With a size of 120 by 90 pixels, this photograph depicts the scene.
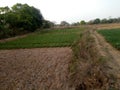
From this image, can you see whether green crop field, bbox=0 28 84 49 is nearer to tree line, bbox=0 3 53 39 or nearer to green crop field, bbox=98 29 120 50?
green crop field, bbox=98 29 120 50

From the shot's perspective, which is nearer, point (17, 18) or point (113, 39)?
point (113, 39)

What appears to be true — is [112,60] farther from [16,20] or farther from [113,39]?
[16,20]

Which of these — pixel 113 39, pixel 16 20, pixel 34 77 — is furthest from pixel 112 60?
pixel 16 20

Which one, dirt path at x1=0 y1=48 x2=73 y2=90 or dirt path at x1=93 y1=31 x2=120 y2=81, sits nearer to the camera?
dirt path at x1=93 y1=31 x2=120 y2=81

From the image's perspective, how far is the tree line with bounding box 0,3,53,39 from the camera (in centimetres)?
3591

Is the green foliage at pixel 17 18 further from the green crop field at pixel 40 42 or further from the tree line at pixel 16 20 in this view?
the green crop field at pixel 40 42

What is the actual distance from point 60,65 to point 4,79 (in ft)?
11.0

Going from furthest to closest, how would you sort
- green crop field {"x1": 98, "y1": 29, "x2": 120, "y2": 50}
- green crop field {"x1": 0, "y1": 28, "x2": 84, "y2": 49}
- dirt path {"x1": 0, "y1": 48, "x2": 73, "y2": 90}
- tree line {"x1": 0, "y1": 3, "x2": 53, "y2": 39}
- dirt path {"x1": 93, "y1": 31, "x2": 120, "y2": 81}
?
tree line {"x1": 0, "y1": 3, "x2": 53, "y2": 39} < green crop field {"x1": 0, "y1": 28, "x2": 84, "y2": 49} < green crop field {"x1": 98, "y1": 29, "x2": 120, "y2": 50} < dirt path {"x1": 0, "y1": 48, "x2": 73, "y2": 90} < dirt path {"x1": 93, "y1": 31, "x2": 120, "y2": 81}

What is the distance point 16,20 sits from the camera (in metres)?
40.0

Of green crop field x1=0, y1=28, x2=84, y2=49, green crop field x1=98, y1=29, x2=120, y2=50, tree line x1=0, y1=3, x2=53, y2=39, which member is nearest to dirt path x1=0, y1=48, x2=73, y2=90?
green crop field x1=98, y1=29, x2=120, y2=50

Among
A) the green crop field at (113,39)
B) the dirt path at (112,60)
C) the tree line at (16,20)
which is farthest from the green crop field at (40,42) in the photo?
the tree line at (16,20)

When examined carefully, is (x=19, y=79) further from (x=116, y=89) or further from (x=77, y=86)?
(x=116, y=89)

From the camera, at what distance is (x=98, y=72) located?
6.76 m

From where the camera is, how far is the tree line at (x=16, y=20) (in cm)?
3591
